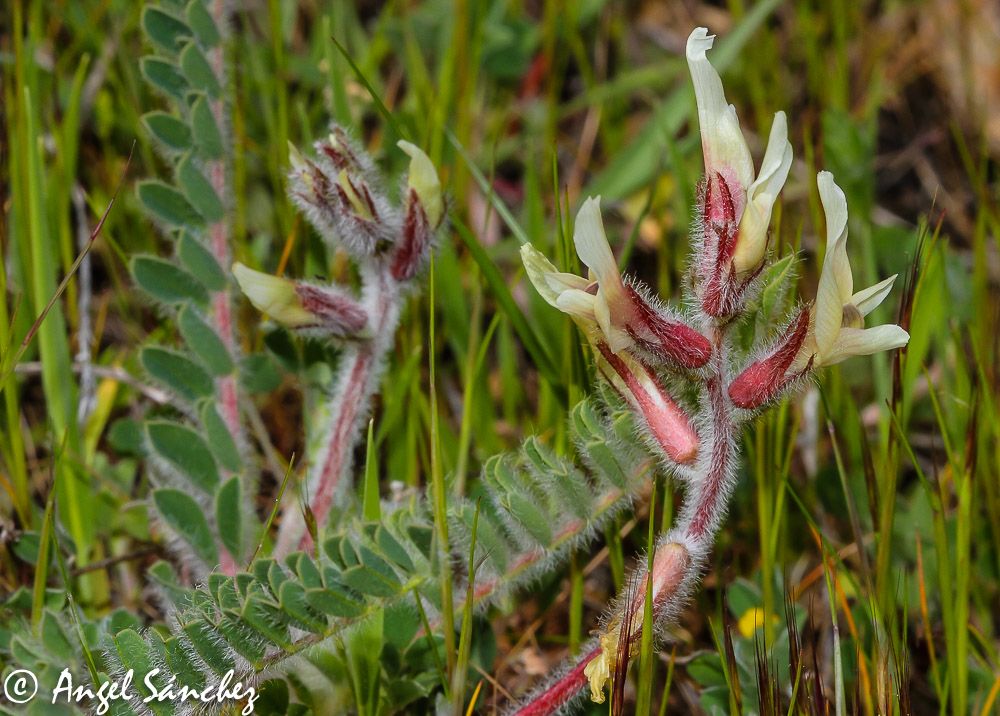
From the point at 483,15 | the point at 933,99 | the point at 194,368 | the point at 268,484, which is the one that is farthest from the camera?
the point at 933,99

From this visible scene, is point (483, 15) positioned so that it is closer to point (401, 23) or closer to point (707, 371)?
point (401, 23)

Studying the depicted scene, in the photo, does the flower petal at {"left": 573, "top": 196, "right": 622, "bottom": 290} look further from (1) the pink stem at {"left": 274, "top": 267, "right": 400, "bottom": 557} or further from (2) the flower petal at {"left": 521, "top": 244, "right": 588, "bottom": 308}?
(1) the pink stem at {"left": 274, "top": 267, "right": 400, "bottom": 557}

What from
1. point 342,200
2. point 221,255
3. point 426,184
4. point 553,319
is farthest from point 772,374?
point 221,255

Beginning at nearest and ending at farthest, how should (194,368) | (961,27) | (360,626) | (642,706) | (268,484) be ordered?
(642,706), (360,626), (194,368), (268,484), (961,27)

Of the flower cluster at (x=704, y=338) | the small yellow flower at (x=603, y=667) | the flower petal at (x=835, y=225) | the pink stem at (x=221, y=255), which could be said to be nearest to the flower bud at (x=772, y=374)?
the flower cluster at (x=704, y=338)

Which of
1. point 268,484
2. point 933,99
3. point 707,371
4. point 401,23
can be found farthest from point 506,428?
point 933,99

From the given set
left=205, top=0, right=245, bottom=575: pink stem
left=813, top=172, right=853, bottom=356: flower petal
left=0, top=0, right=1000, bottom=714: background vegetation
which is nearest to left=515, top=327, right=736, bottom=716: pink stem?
left=0, top=0, right=1000, bottom=714: background vegetation

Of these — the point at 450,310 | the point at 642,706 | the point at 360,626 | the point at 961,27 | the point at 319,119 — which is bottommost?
the point at 642,706
